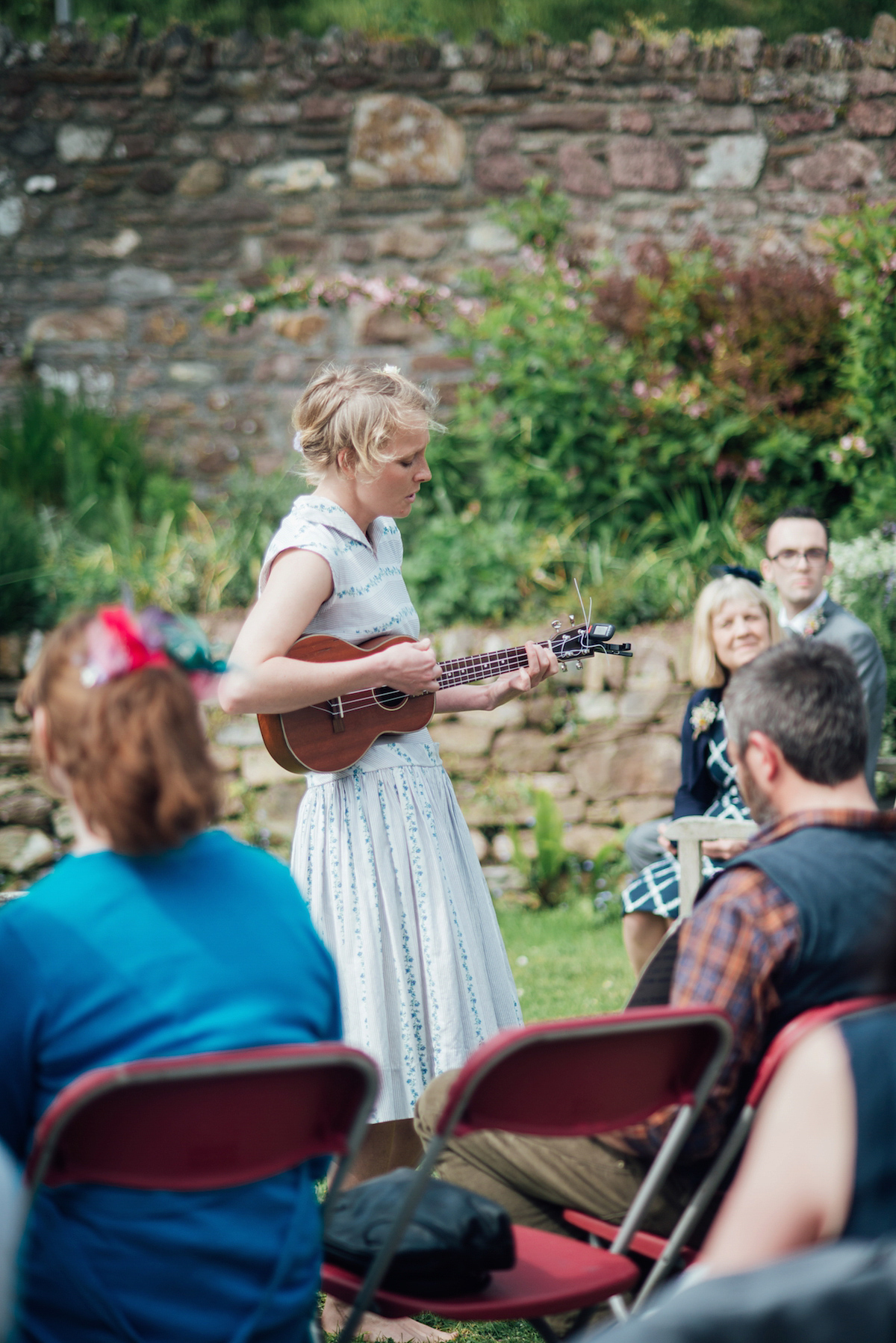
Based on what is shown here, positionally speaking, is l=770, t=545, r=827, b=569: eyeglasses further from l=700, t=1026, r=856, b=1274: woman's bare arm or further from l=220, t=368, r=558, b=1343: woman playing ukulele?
l=700, t=1026, r=856, b=1274: woman's bare arm

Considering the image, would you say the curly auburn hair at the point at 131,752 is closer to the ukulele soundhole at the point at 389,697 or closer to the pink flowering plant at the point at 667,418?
the ukulele soundhole at the point at 389,697

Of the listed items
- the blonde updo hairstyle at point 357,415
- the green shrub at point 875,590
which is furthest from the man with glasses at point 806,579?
the blonde updo hairstyle at point 357,415

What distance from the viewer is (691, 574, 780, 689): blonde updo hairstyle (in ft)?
15.0

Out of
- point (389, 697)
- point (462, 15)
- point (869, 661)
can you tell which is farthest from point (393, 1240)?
point (462, 15)

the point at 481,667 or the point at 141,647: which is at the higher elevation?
the point at 141,647

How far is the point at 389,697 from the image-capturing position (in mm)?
2869

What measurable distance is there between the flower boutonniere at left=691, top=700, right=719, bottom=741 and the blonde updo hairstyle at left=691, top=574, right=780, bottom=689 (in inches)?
3.8

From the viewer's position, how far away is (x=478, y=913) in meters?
2.90

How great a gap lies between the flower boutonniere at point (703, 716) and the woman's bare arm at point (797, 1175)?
3.35 metres

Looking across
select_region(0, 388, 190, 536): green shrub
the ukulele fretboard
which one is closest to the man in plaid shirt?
the ukulele fretboard

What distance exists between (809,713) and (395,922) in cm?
120

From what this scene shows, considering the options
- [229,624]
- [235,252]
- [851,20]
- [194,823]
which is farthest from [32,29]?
[194,823]

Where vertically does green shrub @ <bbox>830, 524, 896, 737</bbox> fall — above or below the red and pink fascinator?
below

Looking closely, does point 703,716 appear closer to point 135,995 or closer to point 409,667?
point 409,667
